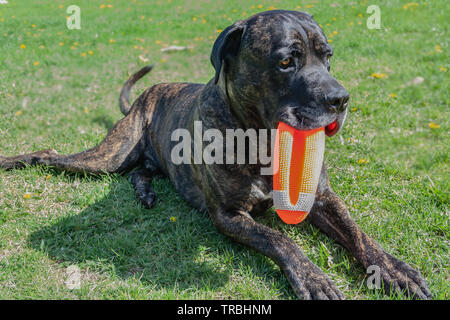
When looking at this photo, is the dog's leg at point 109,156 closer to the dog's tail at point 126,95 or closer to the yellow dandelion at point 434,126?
the dog's tail at point 126,95

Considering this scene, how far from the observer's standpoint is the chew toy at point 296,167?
7.79ft

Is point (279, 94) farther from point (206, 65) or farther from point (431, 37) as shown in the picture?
point (431, 37)

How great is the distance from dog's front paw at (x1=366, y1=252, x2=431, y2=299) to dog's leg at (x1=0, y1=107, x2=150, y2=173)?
249 centimetres

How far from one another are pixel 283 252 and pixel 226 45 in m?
1.36

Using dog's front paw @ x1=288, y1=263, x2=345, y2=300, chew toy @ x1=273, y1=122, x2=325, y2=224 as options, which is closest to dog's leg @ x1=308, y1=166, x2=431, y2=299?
dog's front paw @ x1=288, y1=263, x2=345, y2=300

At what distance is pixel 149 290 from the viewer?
2.50m

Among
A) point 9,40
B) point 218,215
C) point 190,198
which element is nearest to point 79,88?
point 9,40

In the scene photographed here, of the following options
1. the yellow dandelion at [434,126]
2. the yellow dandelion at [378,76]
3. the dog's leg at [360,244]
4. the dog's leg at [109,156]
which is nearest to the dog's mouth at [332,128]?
the dog's leg at [360,244]

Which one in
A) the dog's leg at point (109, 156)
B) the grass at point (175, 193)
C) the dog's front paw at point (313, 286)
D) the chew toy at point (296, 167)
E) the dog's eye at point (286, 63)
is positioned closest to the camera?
the dog's front paw at point (313, 286)

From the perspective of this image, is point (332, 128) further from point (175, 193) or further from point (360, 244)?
point (175, 193)

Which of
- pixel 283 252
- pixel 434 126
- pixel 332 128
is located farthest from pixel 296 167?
pixel 434 126

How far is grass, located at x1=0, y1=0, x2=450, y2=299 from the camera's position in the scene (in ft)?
8.51

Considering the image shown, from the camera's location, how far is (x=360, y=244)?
2.60 meters

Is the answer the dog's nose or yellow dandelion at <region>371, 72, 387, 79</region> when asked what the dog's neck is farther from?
yellow dandelion at <region>371, 72, 387, 79</region>
